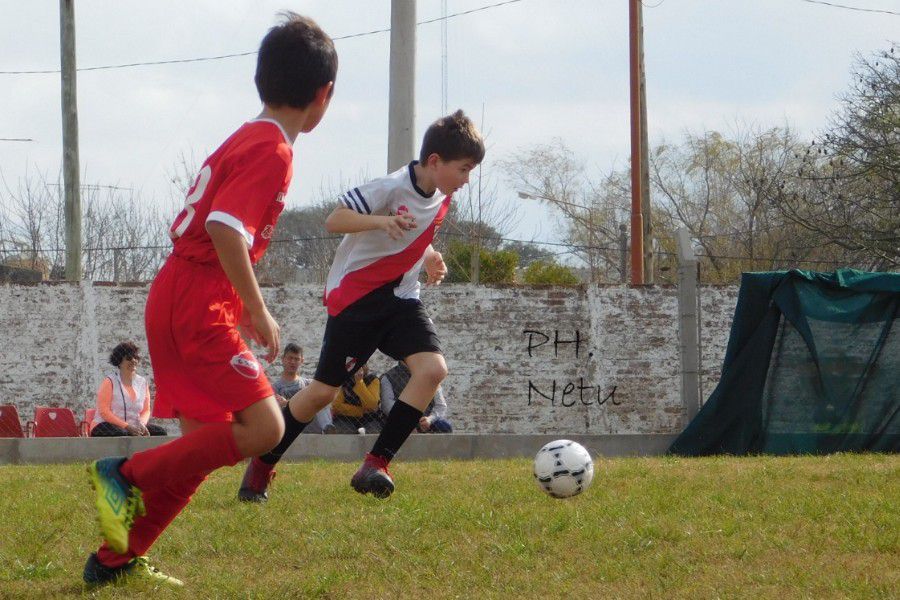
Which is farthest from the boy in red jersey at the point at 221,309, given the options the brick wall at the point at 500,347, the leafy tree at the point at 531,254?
the leafy tree at the point at 531,254

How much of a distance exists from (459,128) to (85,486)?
3.21 metres

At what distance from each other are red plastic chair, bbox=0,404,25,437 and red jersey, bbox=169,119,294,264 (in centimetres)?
887

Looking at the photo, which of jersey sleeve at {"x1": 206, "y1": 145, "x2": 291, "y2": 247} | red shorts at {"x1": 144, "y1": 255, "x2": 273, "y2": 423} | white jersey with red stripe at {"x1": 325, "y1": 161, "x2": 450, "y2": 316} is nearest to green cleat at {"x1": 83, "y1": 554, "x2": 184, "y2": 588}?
red shorts at {"x1": 144, "y1": 255, "x2": 273, "y2": 423}

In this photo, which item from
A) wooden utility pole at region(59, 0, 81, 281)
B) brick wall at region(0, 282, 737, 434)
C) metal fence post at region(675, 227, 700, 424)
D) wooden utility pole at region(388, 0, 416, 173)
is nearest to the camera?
metal fence post at region(675, 227, 700, 424)

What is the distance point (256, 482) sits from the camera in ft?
19.7

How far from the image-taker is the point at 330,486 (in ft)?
21.5

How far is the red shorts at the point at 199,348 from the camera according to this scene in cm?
383

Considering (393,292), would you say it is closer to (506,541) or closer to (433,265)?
(433,265)

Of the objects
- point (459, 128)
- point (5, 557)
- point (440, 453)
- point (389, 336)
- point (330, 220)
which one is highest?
point (459, 128)

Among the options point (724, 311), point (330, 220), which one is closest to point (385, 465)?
point (330, 220)

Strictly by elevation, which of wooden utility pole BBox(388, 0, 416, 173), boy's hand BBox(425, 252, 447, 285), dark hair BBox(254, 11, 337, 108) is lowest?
boy's hand BBox(425, 252, 447, 285)

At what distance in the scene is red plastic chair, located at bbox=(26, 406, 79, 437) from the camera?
12.3 m

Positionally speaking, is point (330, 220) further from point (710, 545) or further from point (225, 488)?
point (710, 545)

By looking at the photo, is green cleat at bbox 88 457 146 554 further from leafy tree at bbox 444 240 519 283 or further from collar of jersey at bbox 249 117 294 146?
leafy tree at bbox 444 240 519 283
